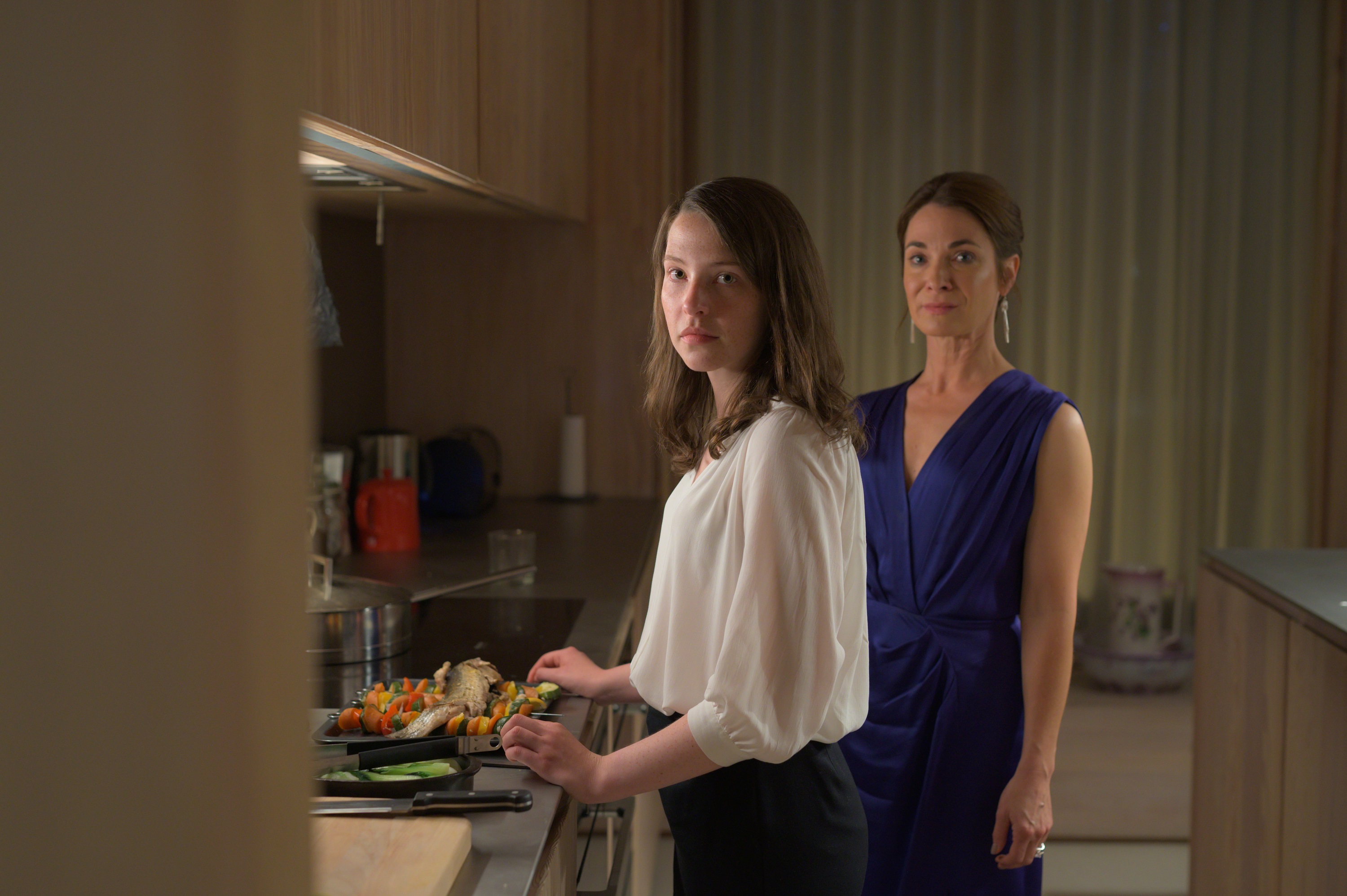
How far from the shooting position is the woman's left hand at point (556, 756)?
103 centimetres

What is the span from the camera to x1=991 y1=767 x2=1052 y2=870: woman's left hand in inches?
57.5

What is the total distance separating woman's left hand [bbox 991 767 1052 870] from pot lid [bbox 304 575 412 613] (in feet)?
2.85

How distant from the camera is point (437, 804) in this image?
3.20 ft

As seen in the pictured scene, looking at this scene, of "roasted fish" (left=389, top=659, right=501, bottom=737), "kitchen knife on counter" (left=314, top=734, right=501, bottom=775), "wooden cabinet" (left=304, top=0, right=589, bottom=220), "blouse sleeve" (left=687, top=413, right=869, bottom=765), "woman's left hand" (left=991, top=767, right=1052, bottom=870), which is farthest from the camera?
"woman's left hand" (left=991, top=767, right=1052, bottom=870)

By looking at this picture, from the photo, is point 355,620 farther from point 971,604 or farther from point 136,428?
point 136,428

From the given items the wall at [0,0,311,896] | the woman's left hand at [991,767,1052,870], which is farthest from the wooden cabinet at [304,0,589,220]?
the woman's left hand at [991,767,1052,870]

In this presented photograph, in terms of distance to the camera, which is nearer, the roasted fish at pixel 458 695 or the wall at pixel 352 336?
the roasted fish at pixel 458 695

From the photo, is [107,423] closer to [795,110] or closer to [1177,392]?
[795,110]

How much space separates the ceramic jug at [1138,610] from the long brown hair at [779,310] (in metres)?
2.65

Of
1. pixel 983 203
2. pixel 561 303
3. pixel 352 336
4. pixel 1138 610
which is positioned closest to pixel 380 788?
pixel 983 203

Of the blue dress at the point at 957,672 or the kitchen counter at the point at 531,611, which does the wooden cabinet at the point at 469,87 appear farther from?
the blue dress at the point at 957,672

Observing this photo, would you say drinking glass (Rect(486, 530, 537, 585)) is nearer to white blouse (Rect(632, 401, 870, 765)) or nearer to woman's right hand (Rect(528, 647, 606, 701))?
woman's right hand (Rect(528, 647, 606, 701))

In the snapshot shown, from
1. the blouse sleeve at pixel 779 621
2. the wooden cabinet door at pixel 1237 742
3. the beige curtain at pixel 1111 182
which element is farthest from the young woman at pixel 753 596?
the beige curtain at pixel 1111 182

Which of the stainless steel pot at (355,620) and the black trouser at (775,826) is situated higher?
the stainless steel pot at (355,620)
